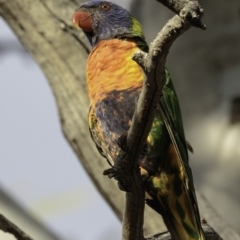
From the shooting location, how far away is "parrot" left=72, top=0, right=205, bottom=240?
1870 mm

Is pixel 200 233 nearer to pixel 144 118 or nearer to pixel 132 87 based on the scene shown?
pixel 132 87

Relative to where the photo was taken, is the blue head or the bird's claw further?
the blue head

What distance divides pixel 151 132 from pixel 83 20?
0.74 meters

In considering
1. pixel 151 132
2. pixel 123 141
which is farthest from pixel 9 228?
pixel 151 132

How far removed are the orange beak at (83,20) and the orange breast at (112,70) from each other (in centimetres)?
27

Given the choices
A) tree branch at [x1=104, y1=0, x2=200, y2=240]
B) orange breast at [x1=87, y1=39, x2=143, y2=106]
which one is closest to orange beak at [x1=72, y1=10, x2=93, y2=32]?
orange breast at [x1=87, y1=39, x2=143, y2=106]

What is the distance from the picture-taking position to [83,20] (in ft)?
7.93

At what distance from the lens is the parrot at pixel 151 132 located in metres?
1.87

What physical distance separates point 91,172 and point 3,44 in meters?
1.71

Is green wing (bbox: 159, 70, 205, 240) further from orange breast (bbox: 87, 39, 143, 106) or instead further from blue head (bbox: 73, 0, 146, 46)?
blue head (bbox: 73, 0, 146, 46)

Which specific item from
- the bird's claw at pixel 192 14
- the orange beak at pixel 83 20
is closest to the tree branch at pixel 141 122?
the bird's claw at pixel 192 14

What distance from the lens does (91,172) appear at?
2.60 meters

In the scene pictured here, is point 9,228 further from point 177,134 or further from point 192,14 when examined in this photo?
point 192,14

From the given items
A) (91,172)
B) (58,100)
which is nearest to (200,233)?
(91,172)
